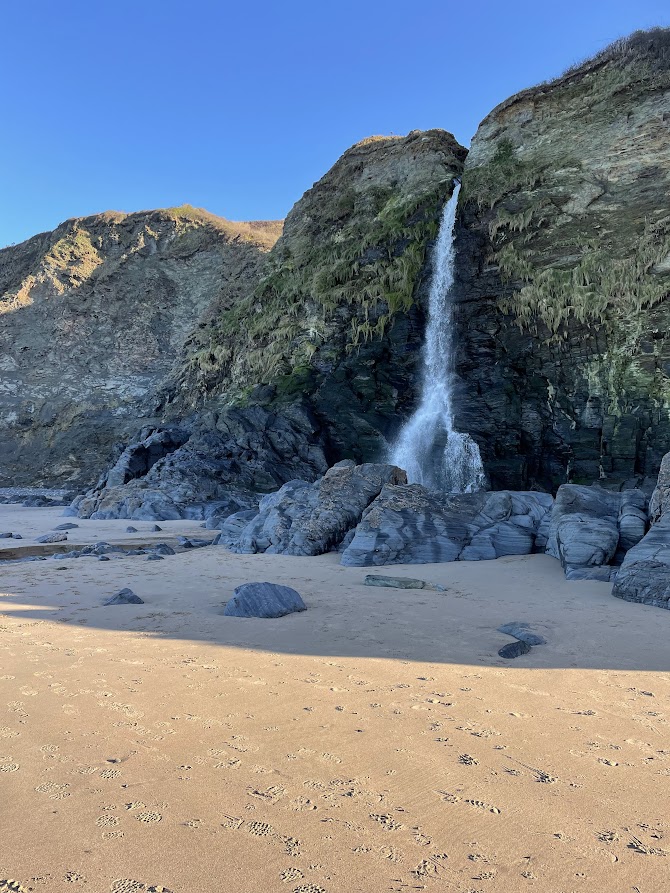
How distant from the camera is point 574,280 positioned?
23891mm

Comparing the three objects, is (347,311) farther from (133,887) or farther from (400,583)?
(133,887)

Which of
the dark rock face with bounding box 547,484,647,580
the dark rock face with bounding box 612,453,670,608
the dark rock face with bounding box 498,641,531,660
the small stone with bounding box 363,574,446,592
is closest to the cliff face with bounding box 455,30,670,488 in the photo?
the dark rock face with bounding box 547,484,647,580

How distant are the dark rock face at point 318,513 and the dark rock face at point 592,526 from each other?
12.6ft

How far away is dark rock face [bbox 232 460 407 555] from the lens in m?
10.7

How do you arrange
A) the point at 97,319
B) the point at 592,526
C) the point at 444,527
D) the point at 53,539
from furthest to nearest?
the point at 97,319
the point at 53,539
the point at 444,527
the point at 592,526

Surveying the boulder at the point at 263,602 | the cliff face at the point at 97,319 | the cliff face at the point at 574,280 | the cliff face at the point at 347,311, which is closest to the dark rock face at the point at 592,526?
the boulder at the point at 263,602

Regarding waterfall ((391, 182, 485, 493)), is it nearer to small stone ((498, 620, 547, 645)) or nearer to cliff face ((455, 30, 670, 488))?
cliff face ((455, 30, 670, 488))

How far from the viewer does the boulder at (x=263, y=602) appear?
5.40 meters

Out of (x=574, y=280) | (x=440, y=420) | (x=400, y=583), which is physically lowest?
(x=400, y=583)

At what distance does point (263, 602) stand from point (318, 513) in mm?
5592

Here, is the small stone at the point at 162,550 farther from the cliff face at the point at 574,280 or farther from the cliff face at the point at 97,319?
the cliff face at the point at 97,319

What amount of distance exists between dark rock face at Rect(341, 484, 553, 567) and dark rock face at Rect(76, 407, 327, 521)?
36.2ft

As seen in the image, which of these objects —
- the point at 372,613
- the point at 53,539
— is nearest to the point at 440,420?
the point at 53,539

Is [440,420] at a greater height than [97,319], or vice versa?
[97,319]
